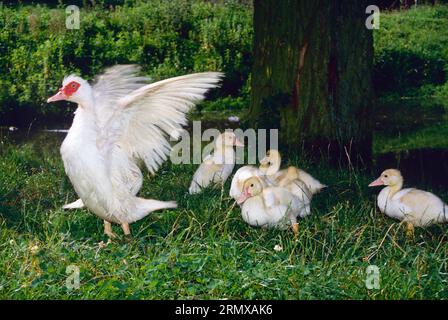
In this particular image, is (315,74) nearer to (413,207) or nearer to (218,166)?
(218,166)

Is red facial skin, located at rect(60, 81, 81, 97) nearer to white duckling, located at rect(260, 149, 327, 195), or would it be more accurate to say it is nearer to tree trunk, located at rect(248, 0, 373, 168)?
white duckling, located at rect(260, 149, 327, 195)

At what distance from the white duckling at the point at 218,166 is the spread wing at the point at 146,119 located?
92cm

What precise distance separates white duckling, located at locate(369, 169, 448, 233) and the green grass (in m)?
0.08

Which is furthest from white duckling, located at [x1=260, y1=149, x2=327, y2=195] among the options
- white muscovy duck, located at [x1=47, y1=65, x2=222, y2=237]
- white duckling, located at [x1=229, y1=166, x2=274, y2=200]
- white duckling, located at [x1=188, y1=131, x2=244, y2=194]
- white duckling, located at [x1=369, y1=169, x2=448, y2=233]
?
white muscovy duck, located at [x1=47, y1=65, x2=222, y2=237]

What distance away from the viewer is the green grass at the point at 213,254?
14.9ft

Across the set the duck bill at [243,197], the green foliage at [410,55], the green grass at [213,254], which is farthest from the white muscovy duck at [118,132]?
the green foliage at [410,55]

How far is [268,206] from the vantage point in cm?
551

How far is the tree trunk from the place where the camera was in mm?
7223

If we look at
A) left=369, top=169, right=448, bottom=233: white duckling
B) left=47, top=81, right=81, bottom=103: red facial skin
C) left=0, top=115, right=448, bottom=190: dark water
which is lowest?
left=0, top=115, right=448, bottom=190: dark water

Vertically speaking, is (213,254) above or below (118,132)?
below

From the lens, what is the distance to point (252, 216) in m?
5.52

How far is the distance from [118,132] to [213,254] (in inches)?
40.4

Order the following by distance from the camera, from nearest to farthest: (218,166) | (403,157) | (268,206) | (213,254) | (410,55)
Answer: (213,254) → (268,206) → (218,166) → (403,157) → (410,55)

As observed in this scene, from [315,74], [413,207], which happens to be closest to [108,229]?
[413,207]
